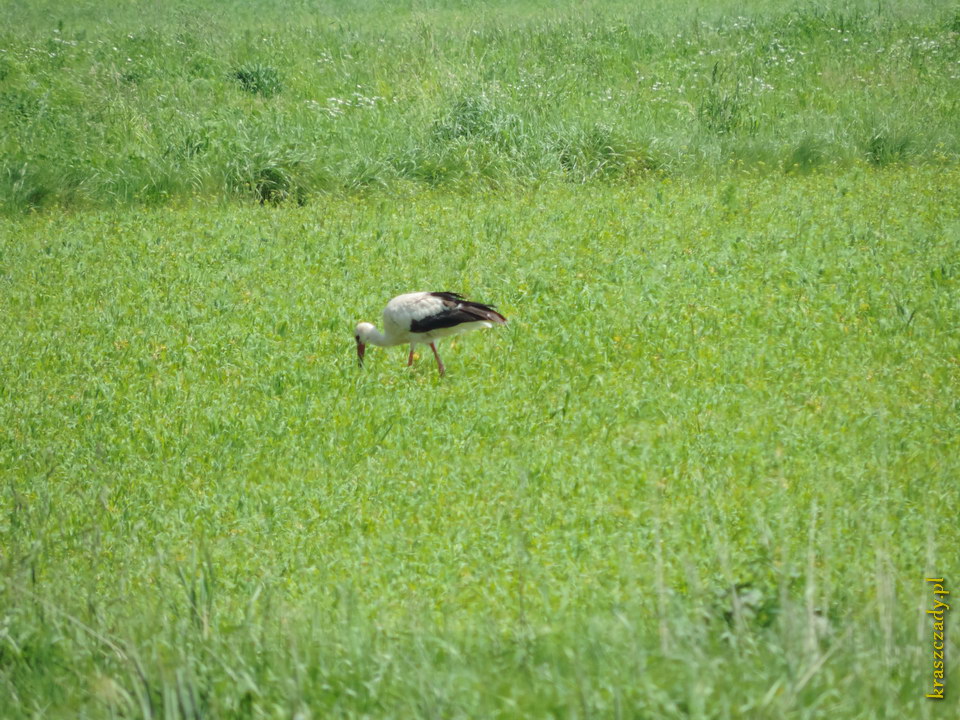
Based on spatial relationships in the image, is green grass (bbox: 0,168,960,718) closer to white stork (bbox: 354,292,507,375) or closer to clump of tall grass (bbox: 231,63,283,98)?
white stork (bbox: 354,292,507,375)

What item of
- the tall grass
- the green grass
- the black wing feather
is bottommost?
the green grass

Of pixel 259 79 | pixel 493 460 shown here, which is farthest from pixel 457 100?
pixel 493 460

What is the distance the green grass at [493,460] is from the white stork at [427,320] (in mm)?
253

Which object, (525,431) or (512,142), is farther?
(512,142)

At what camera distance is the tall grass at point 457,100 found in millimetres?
14180

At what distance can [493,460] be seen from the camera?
6.90 meters

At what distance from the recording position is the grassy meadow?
12.3ft

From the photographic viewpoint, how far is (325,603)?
5117 millimetres

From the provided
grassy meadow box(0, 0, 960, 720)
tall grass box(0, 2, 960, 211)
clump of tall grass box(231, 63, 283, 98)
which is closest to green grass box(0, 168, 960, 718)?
grassy meadow box(0, 0, 960, 720)

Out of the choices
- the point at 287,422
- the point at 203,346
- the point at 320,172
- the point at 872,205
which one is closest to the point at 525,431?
the point at 287,422

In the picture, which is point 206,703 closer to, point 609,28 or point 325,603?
point 325,603

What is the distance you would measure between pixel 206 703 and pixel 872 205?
33.7ft

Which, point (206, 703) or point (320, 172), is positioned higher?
point (320, 172)

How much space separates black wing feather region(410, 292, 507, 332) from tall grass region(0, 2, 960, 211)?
5.64 m
